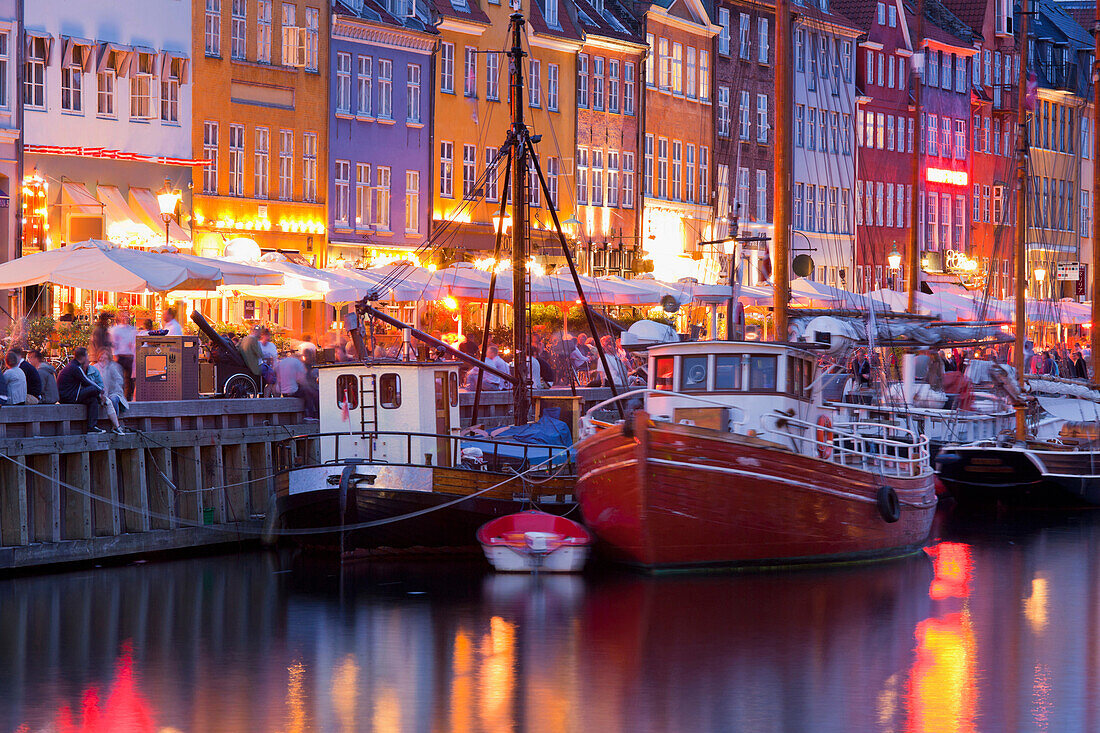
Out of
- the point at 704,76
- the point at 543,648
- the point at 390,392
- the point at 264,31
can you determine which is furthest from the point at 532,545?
the point at 704,76

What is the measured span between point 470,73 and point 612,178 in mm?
7822

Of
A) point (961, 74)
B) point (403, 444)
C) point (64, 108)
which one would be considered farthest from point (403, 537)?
point (961, 74)

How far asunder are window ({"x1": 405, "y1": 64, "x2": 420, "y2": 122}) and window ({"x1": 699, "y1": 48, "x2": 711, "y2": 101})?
16.4 meters

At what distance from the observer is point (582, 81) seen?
62.5m

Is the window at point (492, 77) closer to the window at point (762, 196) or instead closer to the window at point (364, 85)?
the window at point (364, 85)

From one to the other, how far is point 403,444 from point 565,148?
3430 cm

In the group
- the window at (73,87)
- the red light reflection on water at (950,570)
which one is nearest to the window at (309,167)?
the window at (73,87)

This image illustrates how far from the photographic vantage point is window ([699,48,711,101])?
229 feet

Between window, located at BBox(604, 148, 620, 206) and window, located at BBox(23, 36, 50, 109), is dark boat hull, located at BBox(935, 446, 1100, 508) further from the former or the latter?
window, located at BBox(604, 148, 620, 206)

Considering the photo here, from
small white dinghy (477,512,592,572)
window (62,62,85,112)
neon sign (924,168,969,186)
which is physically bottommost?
small white dinghy (477,512,592,572)

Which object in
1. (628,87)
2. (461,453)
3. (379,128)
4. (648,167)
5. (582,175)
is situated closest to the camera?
(461,453)

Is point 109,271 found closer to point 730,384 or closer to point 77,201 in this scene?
point 730,384

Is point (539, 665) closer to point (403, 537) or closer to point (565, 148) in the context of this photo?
point (403, 537)

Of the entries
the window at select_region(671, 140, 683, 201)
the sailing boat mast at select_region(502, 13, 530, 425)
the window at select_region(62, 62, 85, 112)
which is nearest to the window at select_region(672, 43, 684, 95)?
the window at select_region(671, 140, 683, 201)
